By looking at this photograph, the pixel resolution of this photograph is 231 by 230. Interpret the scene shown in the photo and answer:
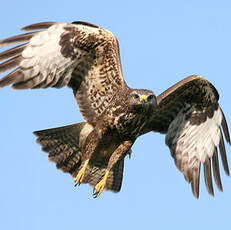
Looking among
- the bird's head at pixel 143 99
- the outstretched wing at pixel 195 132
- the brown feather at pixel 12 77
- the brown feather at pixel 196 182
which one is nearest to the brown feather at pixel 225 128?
the outstretched wing at pixel 195 132

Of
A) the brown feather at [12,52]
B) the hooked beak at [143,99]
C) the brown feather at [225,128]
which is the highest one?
the brown feather at [12,52]

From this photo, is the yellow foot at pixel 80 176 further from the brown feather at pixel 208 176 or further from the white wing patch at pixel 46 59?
the brown feather at pixel 208 176

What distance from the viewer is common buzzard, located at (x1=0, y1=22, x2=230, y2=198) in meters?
10.8

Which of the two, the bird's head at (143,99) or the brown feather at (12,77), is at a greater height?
the brown feather at (12,77)

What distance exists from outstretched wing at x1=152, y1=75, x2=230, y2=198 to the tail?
5.15 feet

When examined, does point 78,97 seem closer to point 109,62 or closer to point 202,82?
point 109,62

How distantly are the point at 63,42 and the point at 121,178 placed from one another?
318 centimetres

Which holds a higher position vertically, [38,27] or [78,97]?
[38,27]

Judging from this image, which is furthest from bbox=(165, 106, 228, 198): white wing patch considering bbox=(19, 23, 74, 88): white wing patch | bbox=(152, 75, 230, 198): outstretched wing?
bbox=(19, 23, 74, 88): white wing patch

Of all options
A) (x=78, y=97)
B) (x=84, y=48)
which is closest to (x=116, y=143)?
(x=78, y=97)

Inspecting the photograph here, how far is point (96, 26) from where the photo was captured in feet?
35.9

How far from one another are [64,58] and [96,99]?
1.06 metres

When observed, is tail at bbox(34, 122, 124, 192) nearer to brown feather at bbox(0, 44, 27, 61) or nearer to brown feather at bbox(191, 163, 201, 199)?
brown feather at bbox(0, 44, 27, 61)

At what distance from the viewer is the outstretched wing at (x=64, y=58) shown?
35.3ft
